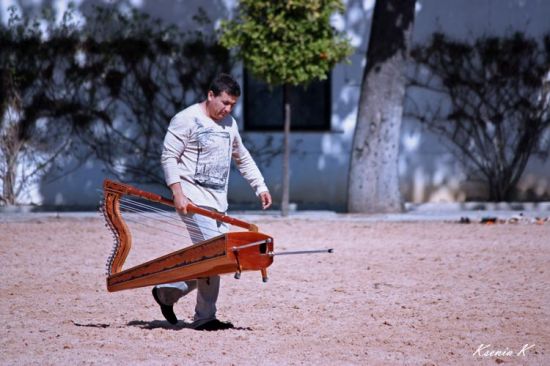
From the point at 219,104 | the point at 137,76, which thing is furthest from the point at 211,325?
the point at 137,76

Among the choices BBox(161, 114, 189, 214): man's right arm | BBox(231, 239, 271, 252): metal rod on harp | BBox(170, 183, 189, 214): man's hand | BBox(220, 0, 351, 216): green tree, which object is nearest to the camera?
BBox(231, 239, 271, 252): metal rod on harp

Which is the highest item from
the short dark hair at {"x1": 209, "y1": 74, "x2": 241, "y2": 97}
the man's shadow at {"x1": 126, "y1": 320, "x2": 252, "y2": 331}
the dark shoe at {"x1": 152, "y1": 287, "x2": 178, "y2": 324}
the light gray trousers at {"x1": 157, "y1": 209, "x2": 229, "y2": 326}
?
the short dark hair at {"x1": 209, "y1": 74, "x2": 241, "y2": 97}

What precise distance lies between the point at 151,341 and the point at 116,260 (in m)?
0.72

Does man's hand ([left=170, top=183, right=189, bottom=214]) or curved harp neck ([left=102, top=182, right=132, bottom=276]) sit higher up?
man's hand ([left=170, top=183, right=189, bottom=214])

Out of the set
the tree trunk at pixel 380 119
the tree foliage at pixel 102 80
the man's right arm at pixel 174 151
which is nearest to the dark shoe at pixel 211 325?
the man's right arm at pixel 174 151

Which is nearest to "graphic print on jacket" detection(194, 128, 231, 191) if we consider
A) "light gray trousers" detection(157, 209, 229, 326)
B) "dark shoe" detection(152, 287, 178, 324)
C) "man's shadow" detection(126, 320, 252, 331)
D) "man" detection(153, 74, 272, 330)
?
"man" detection(153, 74, 272, 330)

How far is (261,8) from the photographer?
44.7ft

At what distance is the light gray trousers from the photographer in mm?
6816

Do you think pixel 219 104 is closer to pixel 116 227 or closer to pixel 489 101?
pixel 116 227

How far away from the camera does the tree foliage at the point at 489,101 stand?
1647 centimetres

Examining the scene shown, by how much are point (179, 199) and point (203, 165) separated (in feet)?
1.05

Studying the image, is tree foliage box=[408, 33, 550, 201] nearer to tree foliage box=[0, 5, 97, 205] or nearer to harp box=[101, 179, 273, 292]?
tree foliage box=[0, 5, 97, 205]

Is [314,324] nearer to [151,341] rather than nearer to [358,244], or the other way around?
[151,341]

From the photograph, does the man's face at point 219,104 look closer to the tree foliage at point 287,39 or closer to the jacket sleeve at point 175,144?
the jacket sleeve at point 175,144
